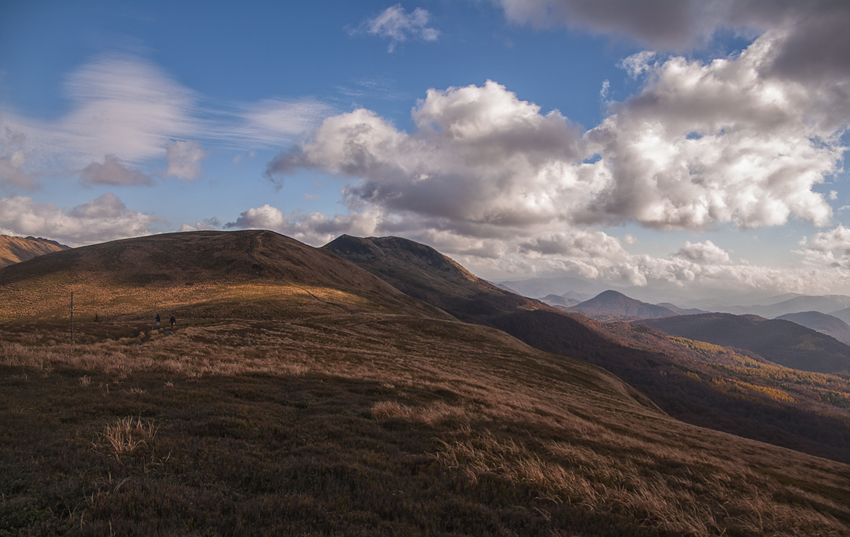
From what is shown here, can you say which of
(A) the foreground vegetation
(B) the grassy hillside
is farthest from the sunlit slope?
(A) the foreground vegetation

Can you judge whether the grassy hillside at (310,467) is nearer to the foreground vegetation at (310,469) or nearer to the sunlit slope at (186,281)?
the foreground vegetation at (310,469)

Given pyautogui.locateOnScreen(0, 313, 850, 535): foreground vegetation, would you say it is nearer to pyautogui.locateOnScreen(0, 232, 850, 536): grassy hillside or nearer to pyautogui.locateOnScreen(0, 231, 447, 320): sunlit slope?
pyautogui.locateOnScreen(0, 232, 850, 536): grassy hillside

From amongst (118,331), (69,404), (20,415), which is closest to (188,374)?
(69,404)

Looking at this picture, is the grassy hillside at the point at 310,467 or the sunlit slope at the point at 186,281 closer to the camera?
the grassy hillside at the point at 310,467

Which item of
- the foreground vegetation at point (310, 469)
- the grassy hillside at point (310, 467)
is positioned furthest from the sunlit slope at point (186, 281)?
the foreground vegetation at point (310, 469)

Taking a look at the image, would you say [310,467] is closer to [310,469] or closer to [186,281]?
[310,469]

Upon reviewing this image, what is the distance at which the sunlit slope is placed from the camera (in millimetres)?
72312

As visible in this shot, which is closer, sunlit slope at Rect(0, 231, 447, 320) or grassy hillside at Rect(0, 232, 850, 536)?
grassy hillside at Rect(0, 232, 850, 536)

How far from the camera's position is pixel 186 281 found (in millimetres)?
100312

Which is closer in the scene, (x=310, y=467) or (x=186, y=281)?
(x=310, y=467)

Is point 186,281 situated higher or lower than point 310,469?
higher

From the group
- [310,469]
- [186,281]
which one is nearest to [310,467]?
[310,469]

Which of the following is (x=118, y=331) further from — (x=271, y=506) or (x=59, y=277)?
(x=59, y=277)

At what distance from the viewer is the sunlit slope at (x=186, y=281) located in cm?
7231
